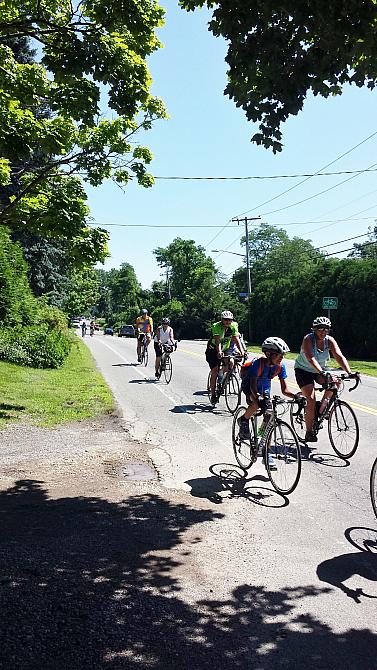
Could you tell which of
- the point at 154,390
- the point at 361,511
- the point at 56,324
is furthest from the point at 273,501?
the point at 56,324

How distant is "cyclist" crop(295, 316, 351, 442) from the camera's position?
783cm

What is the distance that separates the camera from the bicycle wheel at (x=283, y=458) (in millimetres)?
5934

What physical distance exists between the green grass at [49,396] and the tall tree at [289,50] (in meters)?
6.50

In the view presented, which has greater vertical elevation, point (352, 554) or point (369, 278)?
point (369, 278)

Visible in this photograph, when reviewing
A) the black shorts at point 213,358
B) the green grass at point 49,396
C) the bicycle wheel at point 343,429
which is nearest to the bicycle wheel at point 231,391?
the black shorts at point 213,358

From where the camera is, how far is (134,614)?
355 centimetres

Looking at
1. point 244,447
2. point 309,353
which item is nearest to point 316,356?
point 309,353

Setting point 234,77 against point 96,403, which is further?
point 96,403

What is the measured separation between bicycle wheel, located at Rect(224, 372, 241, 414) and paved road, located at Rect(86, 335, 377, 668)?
2256 millimetres

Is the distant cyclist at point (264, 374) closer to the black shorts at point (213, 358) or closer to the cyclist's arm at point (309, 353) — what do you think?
the cyclist's arm at point (309, 353)

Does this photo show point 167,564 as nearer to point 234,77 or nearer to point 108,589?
point 108,589

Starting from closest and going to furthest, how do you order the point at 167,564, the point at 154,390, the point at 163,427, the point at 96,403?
the point at 167,564 < the point at 163,427 < the point at 96,403 < the point at 154,390

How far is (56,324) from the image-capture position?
24047 mm

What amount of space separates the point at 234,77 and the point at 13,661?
17.0 ft
